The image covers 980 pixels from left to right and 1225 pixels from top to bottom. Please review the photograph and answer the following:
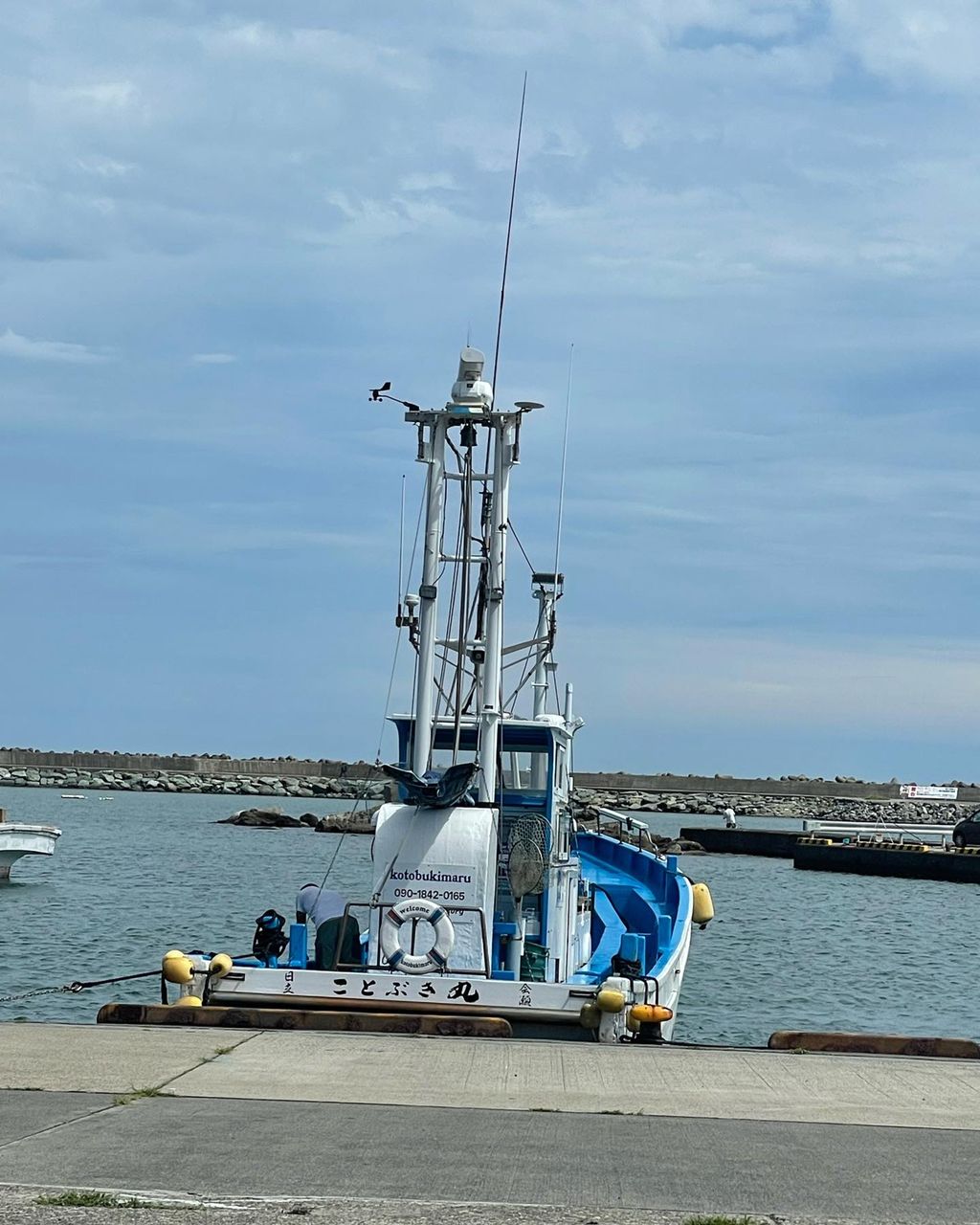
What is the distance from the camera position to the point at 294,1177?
7.03 m

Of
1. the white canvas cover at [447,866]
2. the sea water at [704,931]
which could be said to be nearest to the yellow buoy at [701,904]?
the sea water at [704,931]

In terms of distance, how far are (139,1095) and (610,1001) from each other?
5042 mm

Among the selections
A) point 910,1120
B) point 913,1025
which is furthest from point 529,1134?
point 913,1025

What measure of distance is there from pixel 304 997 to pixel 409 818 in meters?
2.16

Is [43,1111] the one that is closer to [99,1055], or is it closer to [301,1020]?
[99,1055]

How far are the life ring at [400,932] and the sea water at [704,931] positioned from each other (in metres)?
3.53

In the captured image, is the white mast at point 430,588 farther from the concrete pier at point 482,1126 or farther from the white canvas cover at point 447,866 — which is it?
the concrete pier at point 482,1126

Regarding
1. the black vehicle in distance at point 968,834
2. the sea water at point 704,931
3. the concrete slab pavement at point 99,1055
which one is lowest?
the sea water at point 704,931

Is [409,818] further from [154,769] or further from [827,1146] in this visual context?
[154,769]

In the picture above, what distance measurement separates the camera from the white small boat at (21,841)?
42469 millimetres

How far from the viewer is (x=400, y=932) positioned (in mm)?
14492

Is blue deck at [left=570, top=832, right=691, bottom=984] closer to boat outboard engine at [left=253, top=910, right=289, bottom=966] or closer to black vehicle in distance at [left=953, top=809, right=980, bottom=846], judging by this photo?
boat outboard engine at [left=253, top=910, right=289, bottom=966]

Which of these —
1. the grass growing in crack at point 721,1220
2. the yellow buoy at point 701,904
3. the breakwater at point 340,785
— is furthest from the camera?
the breakwater at point 340,785

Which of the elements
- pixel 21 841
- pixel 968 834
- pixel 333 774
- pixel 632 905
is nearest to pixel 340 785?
pixel 333 774
